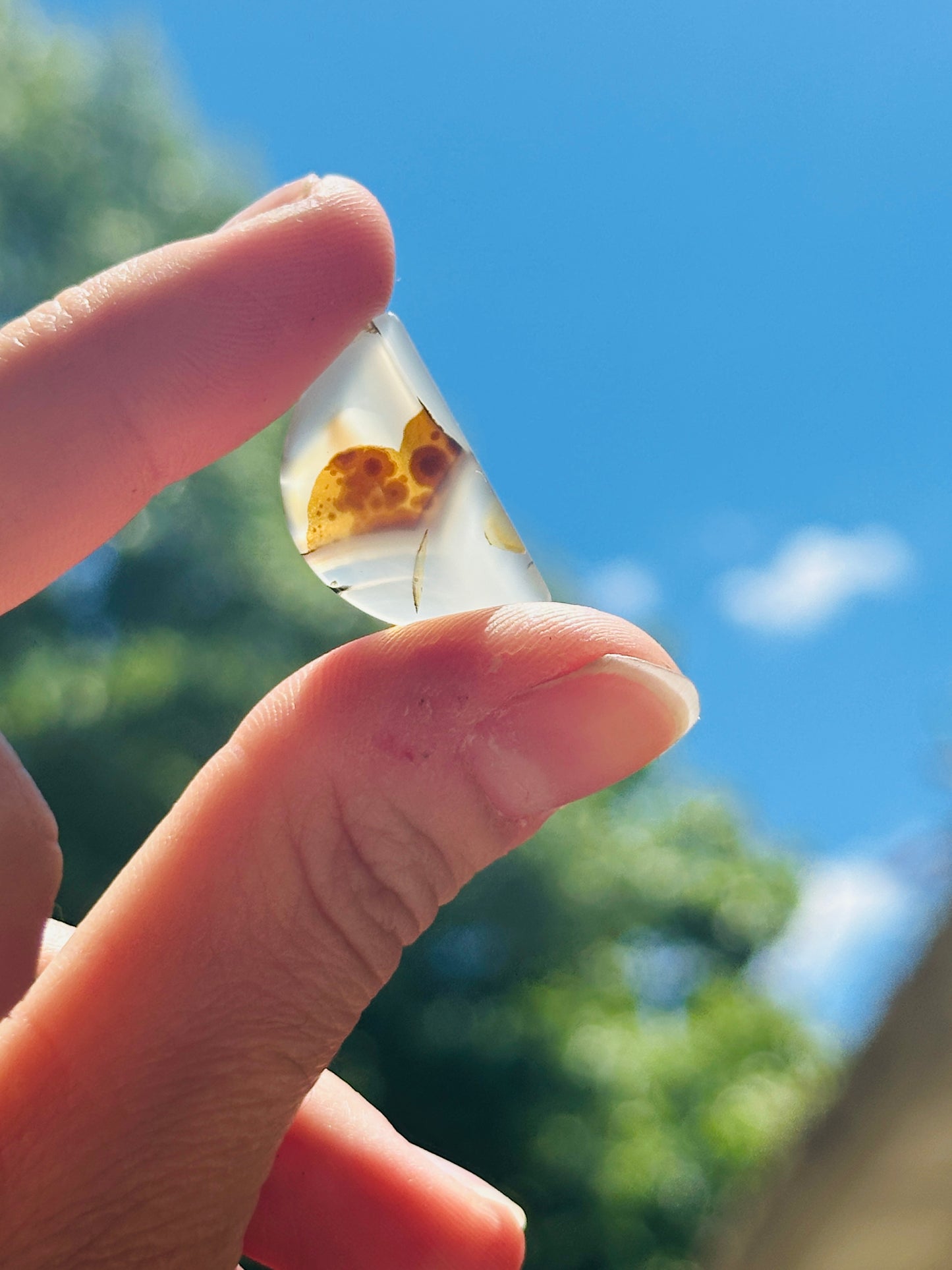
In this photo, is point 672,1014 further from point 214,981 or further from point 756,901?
point 214,981

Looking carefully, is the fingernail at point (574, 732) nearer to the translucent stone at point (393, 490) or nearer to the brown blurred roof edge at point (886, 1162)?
the translucent stone at point (393, 490)

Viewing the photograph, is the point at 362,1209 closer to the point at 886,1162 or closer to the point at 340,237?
the point at 886,1162

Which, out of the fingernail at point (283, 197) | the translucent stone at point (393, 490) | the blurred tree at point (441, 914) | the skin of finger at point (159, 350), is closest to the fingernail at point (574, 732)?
the translucent stone at point (393, 490)

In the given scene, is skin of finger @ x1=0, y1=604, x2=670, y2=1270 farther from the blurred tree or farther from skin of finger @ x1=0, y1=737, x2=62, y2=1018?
the blurred tree

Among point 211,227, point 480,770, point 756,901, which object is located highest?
point 211,227

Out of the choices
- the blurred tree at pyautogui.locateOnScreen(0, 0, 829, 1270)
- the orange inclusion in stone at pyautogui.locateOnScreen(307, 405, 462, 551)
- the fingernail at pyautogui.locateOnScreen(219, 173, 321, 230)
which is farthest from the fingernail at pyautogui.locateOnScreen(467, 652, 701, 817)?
the blurred tree at pyautogui.locateOnScreen(0, 0, 829, 1270)

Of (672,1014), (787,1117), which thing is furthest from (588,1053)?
(672,1014)

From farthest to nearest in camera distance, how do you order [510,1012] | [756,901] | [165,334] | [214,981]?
[756,901]
[510,1012]
[165,334]
[214,981]
